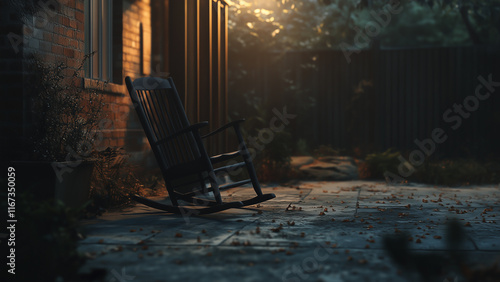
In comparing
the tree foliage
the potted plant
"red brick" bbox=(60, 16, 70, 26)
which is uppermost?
the tree foliage

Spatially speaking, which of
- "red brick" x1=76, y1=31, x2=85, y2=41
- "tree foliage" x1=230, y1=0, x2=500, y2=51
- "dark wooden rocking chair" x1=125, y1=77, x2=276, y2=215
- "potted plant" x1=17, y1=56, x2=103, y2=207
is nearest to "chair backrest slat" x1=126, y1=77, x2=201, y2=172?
"dark wooden rocking chair" x1=125, y1=77, x2=276, y2=215

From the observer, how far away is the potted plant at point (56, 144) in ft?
9.93

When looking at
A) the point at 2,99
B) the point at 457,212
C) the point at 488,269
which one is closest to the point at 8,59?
the point at 2,99

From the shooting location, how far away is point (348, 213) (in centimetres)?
355

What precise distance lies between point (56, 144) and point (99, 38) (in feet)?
5.51

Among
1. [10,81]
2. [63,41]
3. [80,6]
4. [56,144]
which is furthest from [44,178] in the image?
[80,6]

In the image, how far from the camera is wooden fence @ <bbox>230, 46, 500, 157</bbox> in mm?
7363

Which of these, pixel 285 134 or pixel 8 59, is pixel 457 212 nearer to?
pixel 285 134

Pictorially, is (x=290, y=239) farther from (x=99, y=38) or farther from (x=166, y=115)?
(x=99, y=38)

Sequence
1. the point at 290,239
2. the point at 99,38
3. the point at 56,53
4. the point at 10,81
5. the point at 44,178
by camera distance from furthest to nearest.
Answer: the point at 99,38 → the point at 56,53 → the point at 10,81 → the point at 44,178 → the point at 290,239

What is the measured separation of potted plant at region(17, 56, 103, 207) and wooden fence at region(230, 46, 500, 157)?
4.46 m

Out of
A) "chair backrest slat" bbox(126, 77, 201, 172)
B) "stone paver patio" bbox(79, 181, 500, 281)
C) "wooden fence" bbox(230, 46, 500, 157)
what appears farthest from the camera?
"wooden fence" bbox(230, 46, 500, 157)

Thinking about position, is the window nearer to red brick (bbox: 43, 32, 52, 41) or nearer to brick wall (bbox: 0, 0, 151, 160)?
brick wall (bbox: 0, 0, 151, 160)

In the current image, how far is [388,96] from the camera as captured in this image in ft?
25.1
